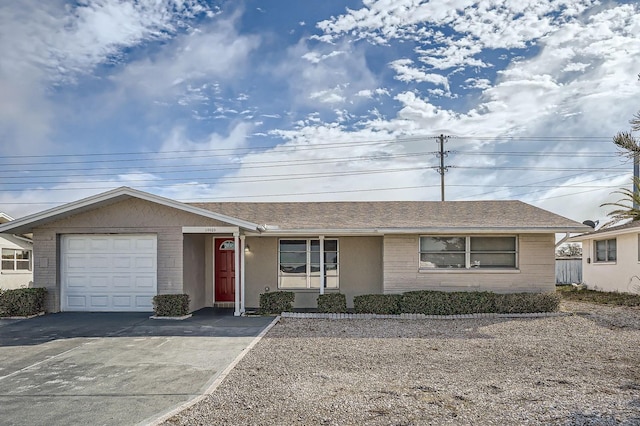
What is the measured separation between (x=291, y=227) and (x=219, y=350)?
5819 mm

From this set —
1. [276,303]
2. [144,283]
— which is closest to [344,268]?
[276,303]

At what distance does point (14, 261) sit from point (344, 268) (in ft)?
47.3

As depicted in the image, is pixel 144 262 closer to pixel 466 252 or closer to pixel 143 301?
pixel 143 301

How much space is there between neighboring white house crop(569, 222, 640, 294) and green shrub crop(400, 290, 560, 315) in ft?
22.0

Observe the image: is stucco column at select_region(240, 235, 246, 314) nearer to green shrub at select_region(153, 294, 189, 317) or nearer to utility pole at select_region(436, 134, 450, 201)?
green shrub at select_region(153, 294, 189, 317)

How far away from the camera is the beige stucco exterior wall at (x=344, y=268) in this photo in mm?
15781

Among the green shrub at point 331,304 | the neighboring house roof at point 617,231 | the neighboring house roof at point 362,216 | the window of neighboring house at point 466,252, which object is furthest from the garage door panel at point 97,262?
the neighboring house roof at point 617,231

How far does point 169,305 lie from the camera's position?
44.0ft

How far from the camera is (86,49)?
14.2 m

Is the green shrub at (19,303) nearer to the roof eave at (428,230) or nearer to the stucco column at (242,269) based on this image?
the stucco column at (242,269)

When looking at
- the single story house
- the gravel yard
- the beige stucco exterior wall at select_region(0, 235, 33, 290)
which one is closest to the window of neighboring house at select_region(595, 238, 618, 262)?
the single story house

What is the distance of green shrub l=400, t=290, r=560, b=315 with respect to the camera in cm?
1389

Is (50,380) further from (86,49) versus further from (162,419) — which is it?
(86,49)

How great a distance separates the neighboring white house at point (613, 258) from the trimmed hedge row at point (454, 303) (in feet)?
22.4
